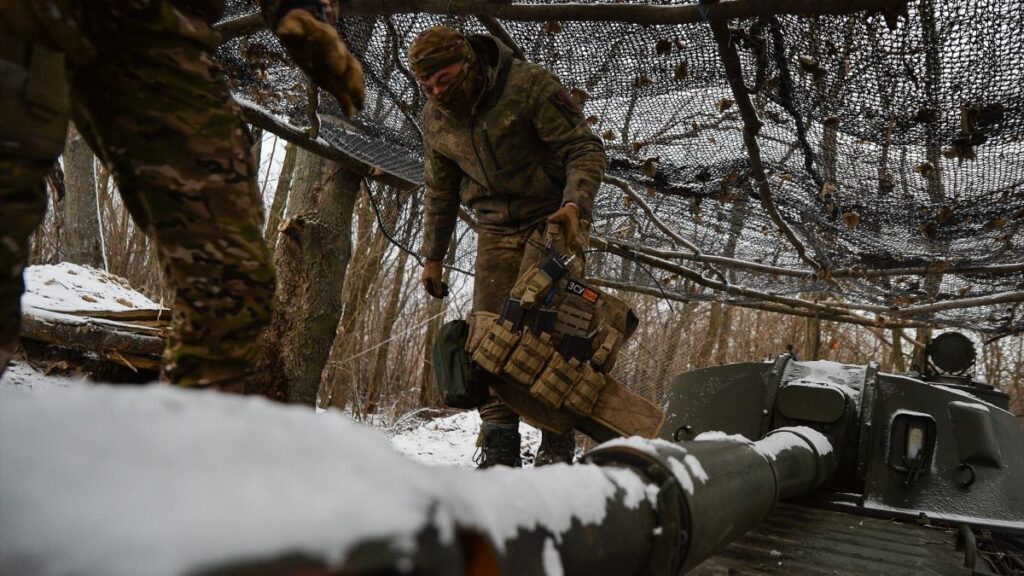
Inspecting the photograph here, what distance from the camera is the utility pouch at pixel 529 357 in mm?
2863

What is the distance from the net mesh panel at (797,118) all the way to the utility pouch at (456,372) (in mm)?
1478

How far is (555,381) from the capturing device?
2875mm

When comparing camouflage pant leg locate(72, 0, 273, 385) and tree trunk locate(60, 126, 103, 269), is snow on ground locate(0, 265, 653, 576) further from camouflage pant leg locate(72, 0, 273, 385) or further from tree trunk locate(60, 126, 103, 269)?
tree trunk locate(60, 126, 103, 269)

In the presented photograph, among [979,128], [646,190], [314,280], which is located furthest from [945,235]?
[314,280]

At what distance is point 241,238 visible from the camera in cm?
161

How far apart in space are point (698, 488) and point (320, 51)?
3.53ft

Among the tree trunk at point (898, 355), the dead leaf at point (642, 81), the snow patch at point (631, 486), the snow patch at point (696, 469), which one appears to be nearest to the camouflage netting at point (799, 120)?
the dead leaf at point (642, 81)

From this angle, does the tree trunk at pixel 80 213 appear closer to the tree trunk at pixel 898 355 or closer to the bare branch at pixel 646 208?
the bare branch at pixel 646 208

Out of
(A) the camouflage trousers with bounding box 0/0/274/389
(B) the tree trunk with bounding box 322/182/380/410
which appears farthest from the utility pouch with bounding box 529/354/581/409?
(B) the tree trunk with bounding box 322/182/380/410

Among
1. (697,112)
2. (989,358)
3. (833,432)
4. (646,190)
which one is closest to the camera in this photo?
(833,432)

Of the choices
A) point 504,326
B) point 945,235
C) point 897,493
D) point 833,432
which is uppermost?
point 945,235

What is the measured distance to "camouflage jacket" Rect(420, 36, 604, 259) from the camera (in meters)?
3.17

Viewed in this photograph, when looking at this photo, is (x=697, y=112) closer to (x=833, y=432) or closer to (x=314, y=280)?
(x=833, y=432)

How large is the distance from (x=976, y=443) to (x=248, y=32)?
344 centimetres
